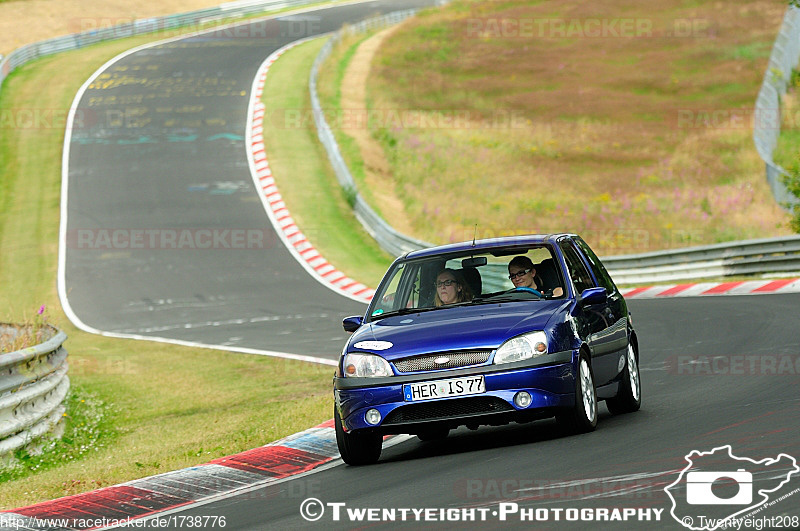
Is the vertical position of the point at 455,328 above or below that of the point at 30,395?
above

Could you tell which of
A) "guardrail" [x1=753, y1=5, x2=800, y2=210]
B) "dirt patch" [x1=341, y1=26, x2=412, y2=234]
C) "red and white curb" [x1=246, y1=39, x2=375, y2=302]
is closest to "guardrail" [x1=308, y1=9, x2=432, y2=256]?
"dirt patch" [x1=341, y1=26, x2=412, y2=234]

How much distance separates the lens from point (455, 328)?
870 cm

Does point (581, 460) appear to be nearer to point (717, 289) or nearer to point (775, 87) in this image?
point (717, 289)

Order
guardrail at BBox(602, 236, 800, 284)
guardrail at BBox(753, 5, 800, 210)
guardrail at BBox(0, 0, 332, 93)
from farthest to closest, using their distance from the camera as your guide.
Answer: guardrail at BBox(0, 0, 332, 93) → guardrail at BBox(753, 5, 800, 210) → guardrail at BBox(602, 236, 800, 284)

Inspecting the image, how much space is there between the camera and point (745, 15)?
6359cm

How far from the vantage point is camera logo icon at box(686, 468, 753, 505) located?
241 inches

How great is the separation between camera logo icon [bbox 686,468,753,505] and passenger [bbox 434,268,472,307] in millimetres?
3194

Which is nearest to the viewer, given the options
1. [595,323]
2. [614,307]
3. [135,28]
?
[595,323]

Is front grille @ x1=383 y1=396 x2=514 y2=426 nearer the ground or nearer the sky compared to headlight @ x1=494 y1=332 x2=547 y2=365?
nearer the ground

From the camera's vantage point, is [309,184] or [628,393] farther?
[309,184]

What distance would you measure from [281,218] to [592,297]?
2348 cm

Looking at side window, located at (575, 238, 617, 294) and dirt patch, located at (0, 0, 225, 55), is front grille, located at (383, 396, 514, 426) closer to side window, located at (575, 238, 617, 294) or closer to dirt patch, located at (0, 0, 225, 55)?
side window, located at (575, 238, 617, 294)

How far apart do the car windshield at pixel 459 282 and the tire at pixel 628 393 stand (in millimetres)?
1137

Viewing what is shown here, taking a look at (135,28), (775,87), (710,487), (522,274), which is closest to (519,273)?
(522,274)
